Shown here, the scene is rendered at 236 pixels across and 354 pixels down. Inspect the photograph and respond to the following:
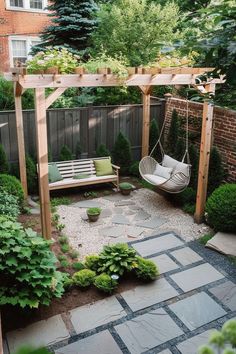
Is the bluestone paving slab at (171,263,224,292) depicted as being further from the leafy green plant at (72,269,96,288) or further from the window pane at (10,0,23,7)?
the window pane at (10,0,23,7)

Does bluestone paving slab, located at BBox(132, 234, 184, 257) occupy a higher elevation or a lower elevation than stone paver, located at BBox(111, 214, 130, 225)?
higher

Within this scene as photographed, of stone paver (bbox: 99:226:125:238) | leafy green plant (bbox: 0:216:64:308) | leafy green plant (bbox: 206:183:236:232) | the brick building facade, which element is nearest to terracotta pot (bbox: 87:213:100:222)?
stone paver (bbox: 99:226:125:238)

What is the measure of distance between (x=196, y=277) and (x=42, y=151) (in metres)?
2.59

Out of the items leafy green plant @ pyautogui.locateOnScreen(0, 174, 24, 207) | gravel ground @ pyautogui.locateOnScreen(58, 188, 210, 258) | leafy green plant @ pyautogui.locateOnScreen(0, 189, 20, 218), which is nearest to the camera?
leafy green plant @ pyautogui.locateOnScreen(0, 189, 20, 218)

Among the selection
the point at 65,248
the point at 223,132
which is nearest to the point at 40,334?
the point at 65,248

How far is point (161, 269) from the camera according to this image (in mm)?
4414

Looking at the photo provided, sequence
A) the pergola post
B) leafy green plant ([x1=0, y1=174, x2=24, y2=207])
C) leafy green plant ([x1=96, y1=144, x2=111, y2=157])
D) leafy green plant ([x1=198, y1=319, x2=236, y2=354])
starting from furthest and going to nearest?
1. leafy green plant ([x1=96, y1=144, x2=111, y2=157])
2. the pergola post
3. leafy green plant ([x1=0, y1=174, x2=24, y2=207])
4. leafy green plant ([x1=198, y1=319, x2=236, y2=354])

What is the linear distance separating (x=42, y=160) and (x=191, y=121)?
159 inches

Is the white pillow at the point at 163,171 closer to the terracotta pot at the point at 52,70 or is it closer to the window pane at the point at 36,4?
the terracotta pot at the point at 52,70

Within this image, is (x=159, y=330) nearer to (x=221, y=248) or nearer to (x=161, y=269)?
(x=161, y=269)

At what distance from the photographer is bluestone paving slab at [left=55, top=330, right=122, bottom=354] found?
3.10 meters

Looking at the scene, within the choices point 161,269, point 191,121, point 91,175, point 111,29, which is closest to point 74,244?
point 161,269

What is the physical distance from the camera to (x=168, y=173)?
22.1 feet

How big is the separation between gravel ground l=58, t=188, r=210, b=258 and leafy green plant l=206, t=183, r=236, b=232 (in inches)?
14.8
